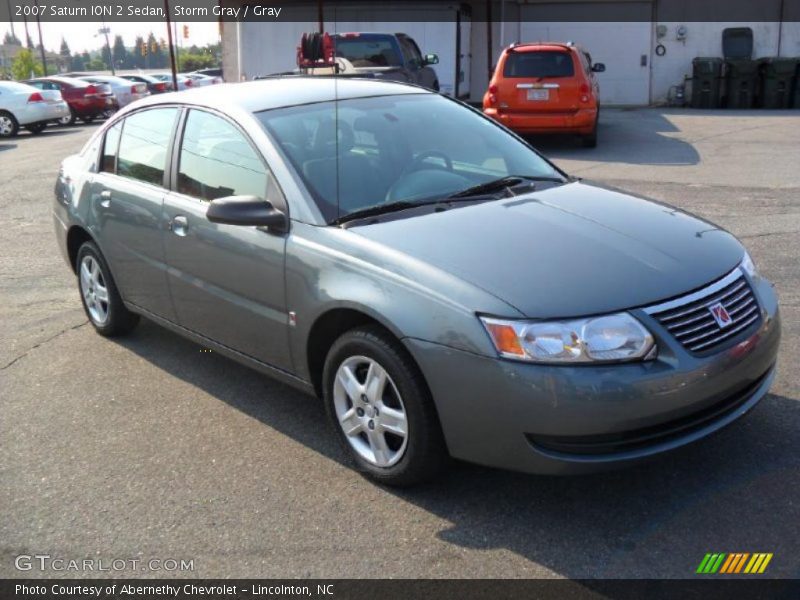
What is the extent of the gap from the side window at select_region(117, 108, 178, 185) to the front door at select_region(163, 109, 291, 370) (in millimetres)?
217

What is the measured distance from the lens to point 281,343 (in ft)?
13.4

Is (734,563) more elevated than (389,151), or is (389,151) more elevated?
(389,151)

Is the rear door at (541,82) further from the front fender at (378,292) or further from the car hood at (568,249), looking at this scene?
the front fender at (378,292)

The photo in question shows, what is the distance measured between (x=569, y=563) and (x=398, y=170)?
2052mm

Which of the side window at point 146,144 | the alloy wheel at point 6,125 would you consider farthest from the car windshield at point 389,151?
the alloy wheel at point 6,125

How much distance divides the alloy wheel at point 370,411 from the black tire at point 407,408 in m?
0.03

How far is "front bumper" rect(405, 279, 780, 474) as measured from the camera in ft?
10.2

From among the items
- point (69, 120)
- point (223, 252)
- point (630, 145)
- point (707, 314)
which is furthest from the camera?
point (69, 120)

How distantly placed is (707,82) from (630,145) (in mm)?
8717

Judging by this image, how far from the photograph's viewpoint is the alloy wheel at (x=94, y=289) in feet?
18.7

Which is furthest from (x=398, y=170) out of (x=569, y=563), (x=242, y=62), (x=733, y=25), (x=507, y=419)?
(x=733, y=25)

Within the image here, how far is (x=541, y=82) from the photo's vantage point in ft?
45.2

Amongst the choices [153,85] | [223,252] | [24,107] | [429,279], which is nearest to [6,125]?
[24,107]

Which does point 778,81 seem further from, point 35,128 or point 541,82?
point 35,128
